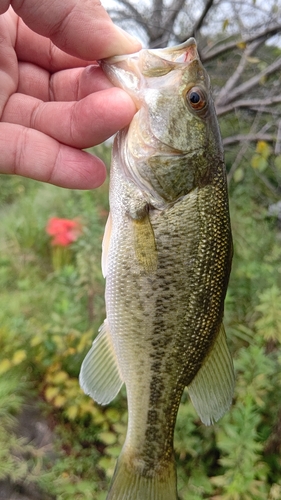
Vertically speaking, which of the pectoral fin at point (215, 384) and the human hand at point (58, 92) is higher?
the human hand at point (58, 92)

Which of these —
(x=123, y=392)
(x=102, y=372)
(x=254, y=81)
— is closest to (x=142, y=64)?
(x=102, y=372)

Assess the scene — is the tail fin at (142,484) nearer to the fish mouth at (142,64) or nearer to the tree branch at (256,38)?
the fish mouth at (142,64)

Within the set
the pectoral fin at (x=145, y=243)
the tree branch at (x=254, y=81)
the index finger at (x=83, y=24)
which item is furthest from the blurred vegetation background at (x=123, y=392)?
the index finger at (x=83, y=24)

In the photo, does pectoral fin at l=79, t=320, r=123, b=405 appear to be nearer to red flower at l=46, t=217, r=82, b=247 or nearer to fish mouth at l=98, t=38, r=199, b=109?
fish mouth at l=98, t=38, r=199, b=109

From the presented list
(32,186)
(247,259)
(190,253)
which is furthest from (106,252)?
(32,186)

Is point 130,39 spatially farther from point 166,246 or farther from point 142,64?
point 166,246

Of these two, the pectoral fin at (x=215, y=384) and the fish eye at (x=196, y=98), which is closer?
the fish eye at (x=196, y=98)
